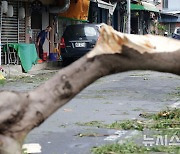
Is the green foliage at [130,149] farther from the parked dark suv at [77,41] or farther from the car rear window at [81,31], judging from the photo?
the car rear window at [81,31]

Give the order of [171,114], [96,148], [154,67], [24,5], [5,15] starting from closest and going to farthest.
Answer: [154,67]
[96,148]
[171,114]
[5,15]
[24,5]

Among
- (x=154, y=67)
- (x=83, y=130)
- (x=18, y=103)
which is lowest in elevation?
(x=83, y=130)

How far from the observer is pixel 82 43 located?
73.4 feet

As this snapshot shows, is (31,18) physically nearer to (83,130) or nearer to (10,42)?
(10,42)

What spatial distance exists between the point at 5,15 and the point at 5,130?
18044 mm

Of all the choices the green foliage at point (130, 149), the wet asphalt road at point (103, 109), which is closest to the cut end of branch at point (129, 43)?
the green foliage at point (130, 149)

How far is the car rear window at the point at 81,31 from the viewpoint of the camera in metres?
22.7

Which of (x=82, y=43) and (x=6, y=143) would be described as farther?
(x=82, y=43)

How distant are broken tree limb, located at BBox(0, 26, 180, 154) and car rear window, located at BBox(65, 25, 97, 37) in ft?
62.8

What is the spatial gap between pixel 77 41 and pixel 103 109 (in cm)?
1176

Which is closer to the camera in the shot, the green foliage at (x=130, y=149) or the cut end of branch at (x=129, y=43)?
the cut end of branch at (x=129, y=43)

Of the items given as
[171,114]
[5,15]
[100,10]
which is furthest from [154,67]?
[100,10]

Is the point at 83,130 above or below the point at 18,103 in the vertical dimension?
below

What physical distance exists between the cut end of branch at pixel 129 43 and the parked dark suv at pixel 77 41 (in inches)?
729
